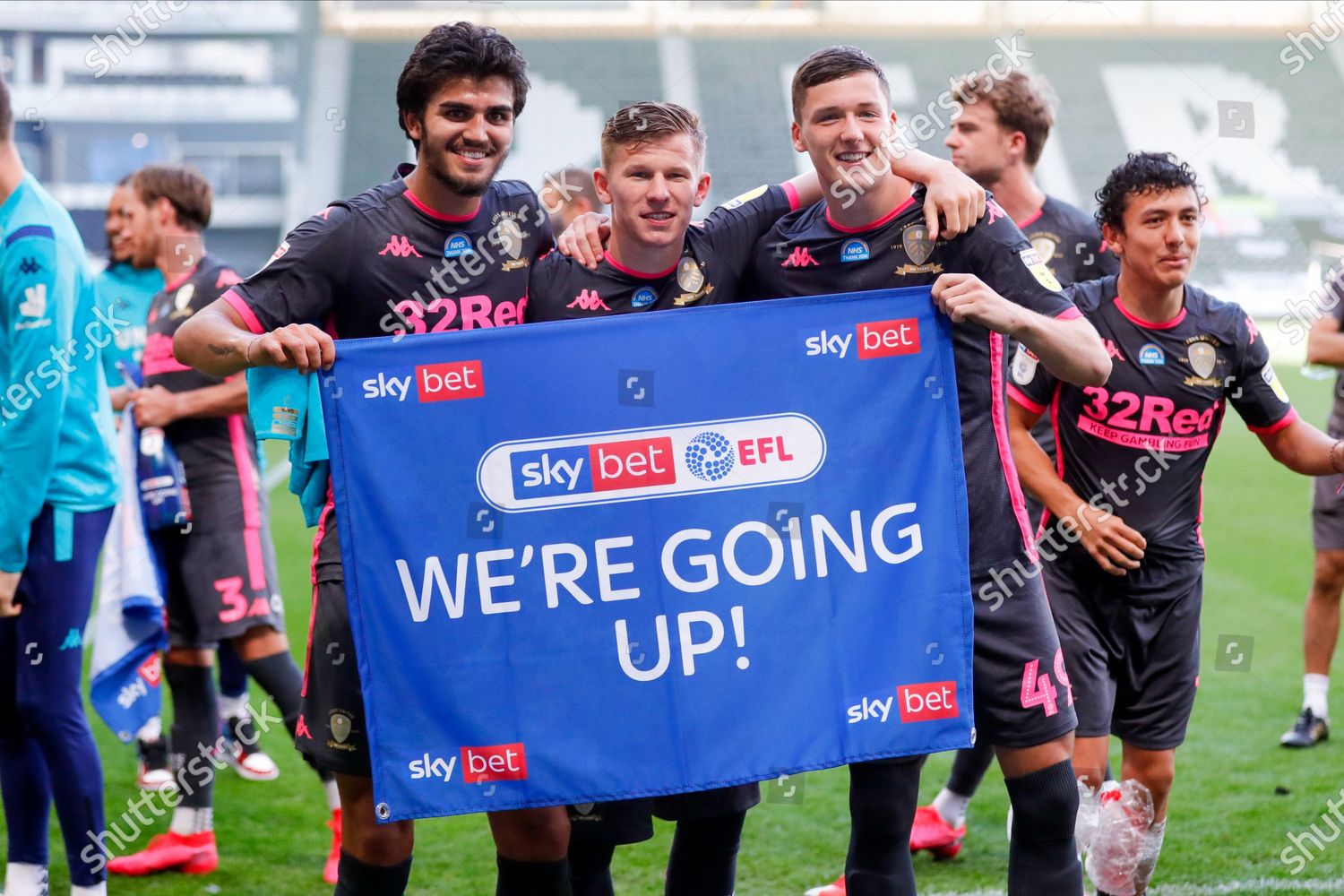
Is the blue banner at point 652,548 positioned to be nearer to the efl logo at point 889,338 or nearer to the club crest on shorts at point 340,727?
the efl logo at point 889,338

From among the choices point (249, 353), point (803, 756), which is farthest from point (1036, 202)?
point (249, 353)

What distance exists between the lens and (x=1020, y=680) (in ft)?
9.52

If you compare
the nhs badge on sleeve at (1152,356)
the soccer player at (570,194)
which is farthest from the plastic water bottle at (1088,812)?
the soccer player at (570,194)

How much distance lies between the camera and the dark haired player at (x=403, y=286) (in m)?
2.88

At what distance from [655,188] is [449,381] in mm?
594

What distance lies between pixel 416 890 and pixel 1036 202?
114 inches

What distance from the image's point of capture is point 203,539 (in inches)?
184

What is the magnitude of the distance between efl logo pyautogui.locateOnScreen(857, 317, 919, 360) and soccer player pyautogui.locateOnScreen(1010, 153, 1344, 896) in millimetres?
855

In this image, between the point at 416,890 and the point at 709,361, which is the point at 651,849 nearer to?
the point at 416,890

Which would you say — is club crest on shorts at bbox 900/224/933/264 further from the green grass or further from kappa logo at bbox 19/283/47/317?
kappa logo at bbox 19/283/47/317

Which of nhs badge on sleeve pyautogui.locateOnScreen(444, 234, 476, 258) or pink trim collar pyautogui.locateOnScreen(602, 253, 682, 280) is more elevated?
nhs badge on sleeve pyautogui.locateOnScreen(444, 234, 476, 258)

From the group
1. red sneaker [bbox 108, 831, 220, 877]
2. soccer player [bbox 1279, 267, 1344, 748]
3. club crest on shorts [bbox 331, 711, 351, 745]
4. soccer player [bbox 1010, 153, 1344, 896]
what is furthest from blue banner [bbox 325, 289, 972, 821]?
soccer player [bbox 1279, 267, 1344, 748]

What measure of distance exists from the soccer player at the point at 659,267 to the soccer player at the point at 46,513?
124cm

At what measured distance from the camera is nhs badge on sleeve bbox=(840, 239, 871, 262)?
2.99 meters
